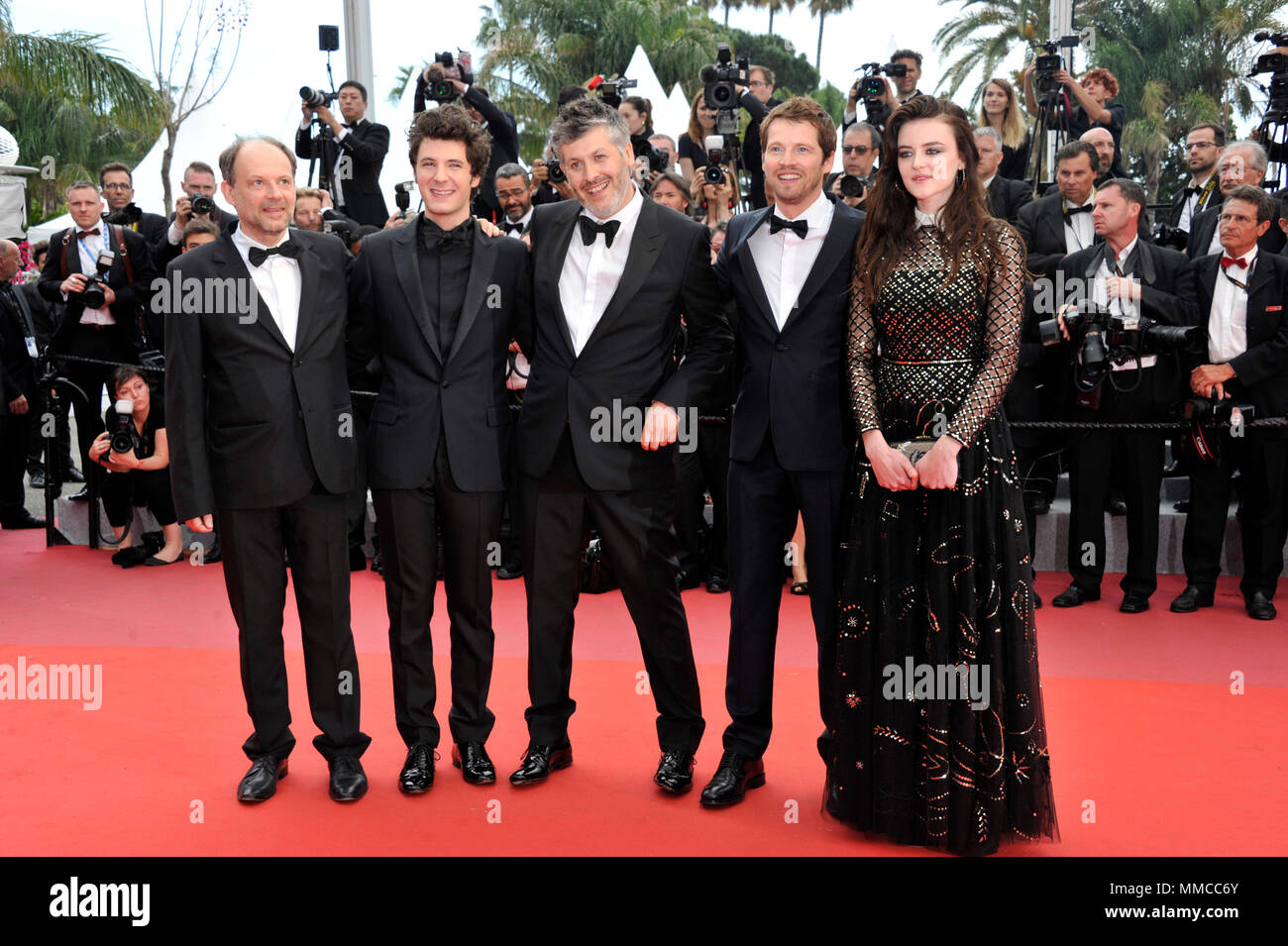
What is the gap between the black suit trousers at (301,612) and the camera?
129 inches

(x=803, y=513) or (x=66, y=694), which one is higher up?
(x=803, y=513)

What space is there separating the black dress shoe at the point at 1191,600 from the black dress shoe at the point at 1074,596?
1.11 ft

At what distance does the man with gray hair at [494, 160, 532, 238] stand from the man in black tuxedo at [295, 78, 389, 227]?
1381 mm

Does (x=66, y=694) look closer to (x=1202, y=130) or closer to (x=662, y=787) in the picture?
(x=662, y=787)

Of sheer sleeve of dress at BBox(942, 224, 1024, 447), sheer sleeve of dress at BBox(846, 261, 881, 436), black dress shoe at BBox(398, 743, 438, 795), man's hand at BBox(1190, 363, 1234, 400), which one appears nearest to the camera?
sheer sleeve of dress at BBox(942, 224, 1024, 447)

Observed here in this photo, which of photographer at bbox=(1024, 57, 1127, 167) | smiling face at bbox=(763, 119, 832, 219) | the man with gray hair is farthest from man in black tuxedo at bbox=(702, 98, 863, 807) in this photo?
photographer at bbox=(1024, 57, 1127, 167)

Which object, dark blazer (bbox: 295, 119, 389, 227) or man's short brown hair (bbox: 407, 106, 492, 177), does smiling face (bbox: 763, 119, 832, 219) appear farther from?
dark blazer (bbox: 295, 119, 389, 227)

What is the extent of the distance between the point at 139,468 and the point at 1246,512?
546cm

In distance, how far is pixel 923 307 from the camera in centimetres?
289

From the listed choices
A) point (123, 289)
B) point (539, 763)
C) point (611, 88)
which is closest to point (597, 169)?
point (539, 763)

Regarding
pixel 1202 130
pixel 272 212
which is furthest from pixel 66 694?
pixel 1202 130

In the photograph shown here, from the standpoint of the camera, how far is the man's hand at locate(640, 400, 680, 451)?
3107mm

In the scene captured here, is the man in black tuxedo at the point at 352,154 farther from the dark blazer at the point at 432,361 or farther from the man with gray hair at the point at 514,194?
the dark blazer at the point at 432,361
